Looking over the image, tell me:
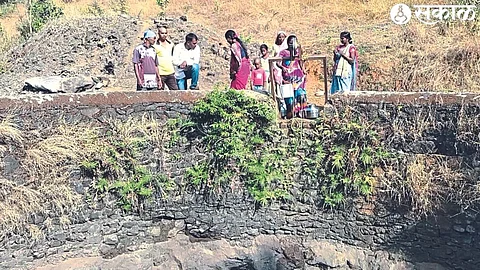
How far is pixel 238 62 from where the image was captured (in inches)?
300

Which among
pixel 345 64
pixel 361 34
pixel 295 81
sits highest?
pixel 361 34

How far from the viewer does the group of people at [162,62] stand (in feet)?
24.5

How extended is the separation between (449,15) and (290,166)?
5.63 metres

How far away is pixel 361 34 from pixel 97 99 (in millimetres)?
7231

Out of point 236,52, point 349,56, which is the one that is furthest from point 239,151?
point 349,56

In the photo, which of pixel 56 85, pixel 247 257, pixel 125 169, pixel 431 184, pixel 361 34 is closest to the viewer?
pixel 431 184

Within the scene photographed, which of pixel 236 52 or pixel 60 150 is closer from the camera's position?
pixel 60 150

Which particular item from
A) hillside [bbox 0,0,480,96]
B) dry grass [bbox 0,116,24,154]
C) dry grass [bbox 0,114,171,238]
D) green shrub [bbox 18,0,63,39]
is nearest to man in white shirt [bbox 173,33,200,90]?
dry grass [bbox 0,114,171,238]

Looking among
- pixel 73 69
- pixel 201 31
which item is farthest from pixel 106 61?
pixel 201 31

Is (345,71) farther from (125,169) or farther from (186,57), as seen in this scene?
(125,169)

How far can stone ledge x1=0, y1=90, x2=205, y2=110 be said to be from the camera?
6.66 metres

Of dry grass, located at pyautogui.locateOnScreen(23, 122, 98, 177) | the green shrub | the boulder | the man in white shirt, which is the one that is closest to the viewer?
dry grass, located at pyautogui.locateOnScreen(23, 122, 98, 177)

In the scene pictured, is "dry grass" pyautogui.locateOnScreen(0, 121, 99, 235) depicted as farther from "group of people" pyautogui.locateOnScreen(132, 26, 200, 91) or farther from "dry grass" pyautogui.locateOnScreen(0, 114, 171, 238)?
"group of people" pyautogui.locateOnScreen(132, 26, 200, 91)

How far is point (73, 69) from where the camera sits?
11492 millimetres
